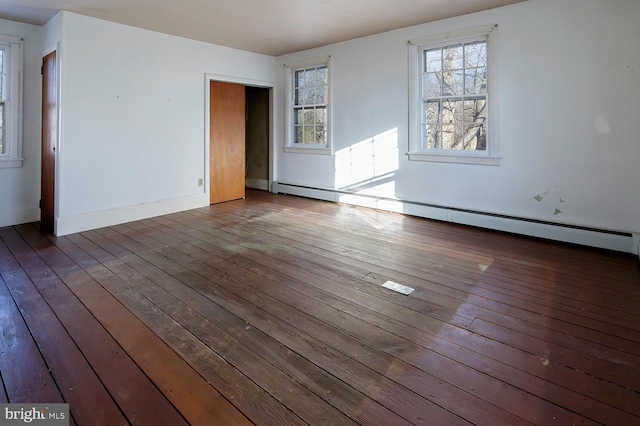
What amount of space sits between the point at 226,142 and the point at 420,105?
10.8 feet

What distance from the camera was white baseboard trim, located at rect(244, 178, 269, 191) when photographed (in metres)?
7.88

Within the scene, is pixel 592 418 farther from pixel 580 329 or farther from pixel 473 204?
pixel 473 204

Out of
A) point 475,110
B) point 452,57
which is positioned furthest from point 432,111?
point 452,57

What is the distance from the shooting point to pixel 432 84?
5129 millimetres

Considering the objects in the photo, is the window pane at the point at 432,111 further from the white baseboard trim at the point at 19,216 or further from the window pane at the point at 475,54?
the white baseboard trim at the point at 19,216

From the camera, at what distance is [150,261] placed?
139 inches

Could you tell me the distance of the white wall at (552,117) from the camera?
146 inches

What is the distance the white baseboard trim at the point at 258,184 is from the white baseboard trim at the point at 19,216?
12.9 feet

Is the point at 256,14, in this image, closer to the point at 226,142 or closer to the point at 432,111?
the point at 226,142

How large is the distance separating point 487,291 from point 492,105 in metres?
2.68

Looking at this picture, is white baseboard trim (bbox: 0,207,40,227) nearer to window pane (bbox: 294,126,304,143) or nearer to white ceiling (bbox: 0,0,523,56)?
white ceiling (bbox: 0,0,523,56)

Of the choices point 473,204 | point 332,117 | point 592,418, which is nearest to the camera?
point 592,418

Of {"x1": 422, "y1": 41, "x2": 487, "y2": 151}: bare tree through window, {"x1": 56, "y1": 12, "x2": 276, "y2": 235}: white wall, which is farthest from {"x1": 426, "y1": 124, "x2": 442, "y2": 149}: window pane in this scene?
{"x1": 56, "y1": 12, "x2": 276, "y2": 235}: white wall

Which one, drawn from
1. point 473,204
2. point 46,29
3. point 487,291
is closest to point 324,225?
point 473,204
